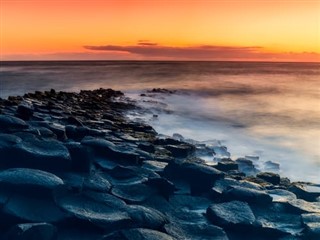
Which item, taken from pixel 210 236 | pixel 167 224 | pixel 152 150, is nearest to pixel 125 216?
pixel 167 224

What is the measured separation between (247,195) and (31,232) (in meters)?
3.15

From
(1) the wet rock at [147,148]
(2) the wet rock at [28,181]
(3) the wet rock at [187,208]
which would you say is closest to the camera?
(2) the wet rock at [28,181]

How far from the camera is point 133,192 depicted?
5906 millimetres

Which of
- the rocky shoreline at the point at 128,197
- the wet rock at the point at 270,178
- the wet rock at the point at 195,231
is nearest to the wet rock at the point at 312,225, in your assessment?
the rocky shoreline at the point at 128,197

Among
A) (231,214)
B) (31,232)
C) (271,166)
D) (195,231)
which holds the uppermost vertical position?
(31,232)

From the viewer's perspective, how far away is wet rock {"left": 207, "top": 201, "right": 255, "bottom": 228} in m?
5.33

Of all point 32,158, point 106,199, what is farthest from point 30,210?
point 32,158

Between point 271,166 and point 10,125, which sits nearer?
point 10,125

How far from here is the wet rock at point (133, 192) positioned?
574 cm

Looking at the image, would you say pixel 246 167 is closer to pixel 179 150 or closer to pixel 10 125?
pixel 179 150

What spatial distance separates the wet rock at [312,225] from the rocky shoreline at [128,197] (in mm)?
13

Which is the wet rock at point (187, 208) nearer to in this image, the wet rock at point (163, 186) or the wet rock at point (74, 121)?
the wet rock at point (163, 186)

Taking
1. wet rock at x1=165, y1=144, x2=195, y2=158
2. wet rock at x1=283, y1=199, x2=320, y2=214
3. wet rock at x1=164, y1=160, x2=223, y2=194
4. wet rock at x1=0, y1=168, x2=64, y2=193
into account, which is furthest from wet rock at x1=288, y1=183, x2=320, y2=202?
wet rock at x1=0, y1=168, x2=64, y2=193

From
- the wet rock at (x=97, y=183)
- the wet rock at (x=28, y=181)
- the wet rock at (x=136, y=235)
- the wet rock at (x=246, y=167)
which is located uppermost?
the wet rock at (x=28, y=181)
